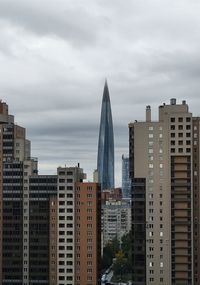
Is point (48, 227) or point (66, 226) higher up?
point (66, 226)

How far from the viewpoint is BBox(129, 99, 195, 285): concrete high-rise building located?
4847 inches

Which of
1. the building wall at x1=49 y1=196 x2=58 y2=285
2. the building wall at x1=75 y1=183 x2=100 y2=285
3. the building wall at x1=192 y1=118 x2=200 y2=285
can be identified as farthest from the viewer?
the building wall at x1=49 y1=196 x2=58 y2=285

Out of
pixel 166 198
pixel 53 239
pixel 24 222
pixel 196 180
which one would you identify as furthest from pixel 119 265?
pixel 196 180

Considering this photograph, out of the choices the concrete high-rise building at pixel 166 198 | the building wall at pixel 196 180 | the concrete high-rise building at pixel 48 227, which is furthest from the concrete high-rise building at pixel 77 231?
the building wall at pixel 196 180

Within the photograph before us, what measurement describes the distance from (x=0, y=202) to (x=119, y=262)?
60.0 meters

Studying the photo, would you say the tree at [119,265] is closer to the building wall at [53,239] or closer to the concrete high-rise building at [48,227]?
the concrete high-rise building at [48,227]

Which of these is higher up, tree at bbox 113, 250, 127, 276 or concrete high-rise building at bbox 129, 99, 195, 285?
concrete high-rise building at bbox 129, 99, 195, 285

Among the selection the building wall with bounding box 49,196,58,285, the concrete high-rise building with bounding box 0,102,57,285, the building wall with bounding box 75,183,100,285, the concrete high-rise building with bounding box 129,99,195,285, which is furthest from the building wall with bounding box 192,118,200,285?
the concrete high-rise building with bounding box 0,102,57,285

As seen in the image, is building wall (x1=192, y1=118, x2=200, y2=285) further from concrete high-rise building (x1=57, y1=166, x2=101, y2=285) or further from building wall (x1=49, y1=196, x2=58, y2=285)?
building wall (x1=49, y1=196, x2=58, y2=285)

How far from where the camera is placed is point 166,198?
124 m

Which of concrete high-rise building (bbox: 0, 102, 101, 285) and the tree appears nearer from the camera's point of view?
concrete high-rise building (bbox: 0, 102, 101, 285)

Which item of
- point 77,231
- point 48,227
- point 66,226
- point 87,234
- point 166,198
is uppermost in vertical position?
point 166,198

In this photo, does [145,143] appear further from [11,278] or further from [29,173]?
[11,278]

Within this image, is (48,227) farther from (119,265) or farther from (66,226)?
(119,265)
